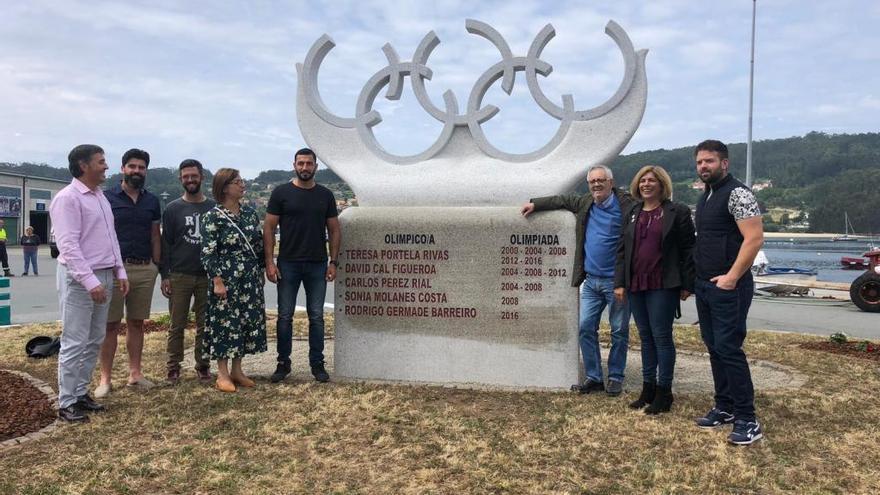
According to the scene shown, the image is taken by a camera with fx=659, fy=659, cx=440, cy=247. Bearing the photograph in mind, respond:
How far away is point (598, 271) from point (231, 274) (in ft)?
9.28

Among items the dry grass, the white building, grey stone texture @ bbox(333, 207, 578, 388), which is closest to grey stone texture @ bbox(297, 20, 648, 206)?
grey stone texture @ bbox(333, 207, 578, 388)

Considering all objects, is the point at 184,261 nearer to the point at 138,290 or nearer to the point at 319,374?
the point at 138,290

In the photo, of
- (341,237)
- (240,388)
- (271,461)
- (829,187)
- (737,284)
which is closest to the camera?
(271,461)

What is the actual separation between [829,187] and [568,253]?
11332 centimetres

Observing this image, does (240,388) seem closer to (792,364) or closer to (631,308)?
(631,308)

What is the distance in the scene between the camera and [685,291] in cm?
449

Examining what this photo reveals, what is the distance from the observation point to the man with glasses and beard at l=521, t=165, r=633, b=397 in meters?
5.05

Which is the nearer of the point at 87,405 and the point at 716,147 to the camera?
the point at 716,147

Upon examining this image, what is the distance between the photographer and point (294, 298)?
540 centimetres

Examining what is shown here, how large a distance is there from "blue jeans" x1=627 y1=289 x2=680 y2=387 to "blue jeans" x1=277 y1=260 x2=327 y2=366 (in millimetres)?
2461

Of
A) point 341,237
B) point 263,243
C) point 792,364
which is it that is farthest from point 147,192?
point 792,364

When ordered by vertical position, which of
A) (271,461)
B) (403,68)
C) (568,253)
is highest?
(403,68)

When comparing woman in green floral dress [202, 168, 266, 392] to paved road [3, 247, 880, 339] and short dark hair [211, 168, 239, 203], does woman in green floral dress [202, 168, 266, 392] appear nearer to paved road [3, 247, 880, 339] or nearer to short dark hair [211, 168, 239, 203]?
short dark hair [211, 168, 239, 203]

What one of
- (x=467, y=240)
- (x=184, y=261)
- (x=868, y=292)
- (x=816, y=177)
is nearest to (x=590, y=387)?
(x=467, y=240)
